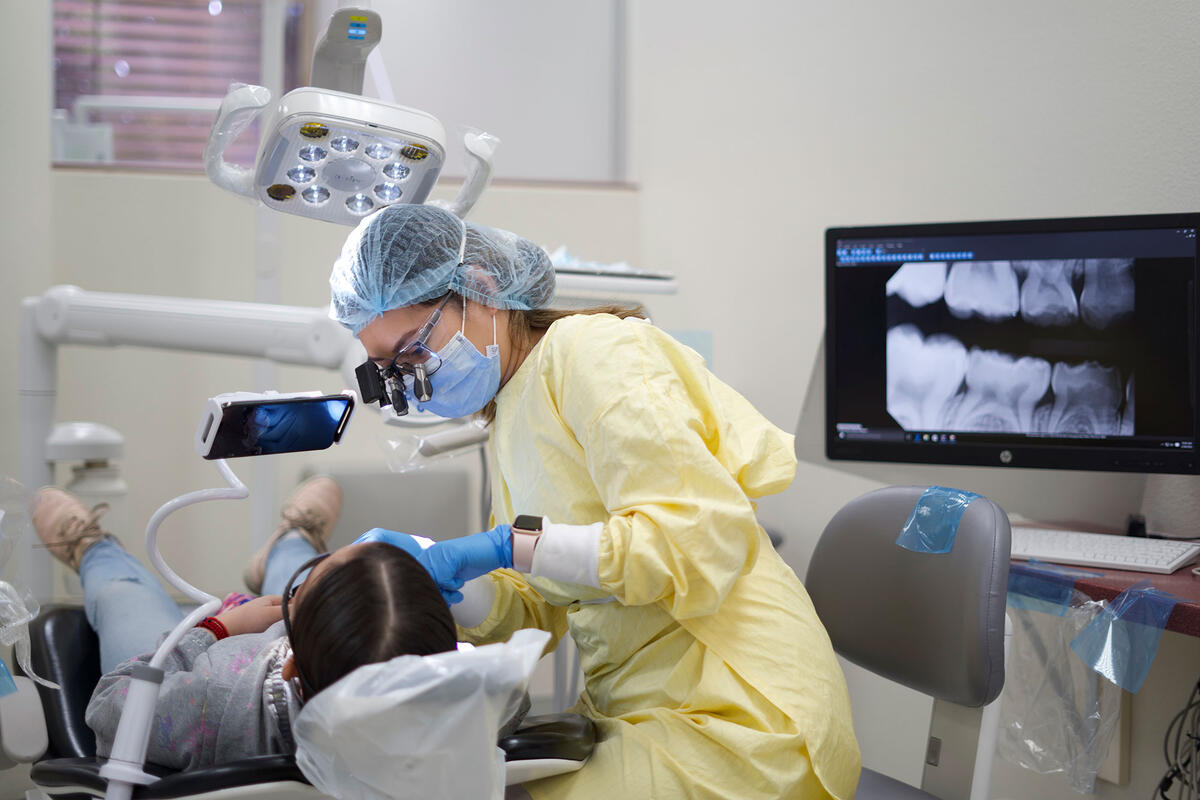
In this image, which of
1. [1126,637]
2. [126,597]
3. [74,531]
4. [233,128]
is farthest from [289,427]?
[1126,637]

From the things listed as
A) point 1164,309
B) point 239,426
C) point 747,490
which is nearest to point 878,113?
point 1164,309

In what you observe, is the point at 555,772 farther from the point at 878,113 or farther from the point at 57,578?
the point at 57,578

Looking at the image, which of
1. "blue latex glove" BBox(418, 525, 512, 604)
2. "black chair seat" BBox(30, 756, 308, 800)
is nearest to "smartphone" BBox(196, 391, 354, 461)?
"blue latex glove" BBox(418, 525, 512, 604)

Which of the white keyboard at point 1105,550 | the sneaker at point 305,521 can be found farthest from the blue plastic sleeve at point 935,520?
the sneaker at point 305,521

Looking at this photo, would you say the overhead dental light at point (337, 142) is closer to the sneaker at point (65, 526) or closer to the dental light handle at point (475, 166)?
the dental light handle at point (475, 166)

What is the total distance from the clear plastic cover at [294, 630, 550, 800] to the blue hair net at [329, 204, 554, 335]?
1.84ft

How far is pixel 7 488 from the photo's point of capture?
119 centimetres

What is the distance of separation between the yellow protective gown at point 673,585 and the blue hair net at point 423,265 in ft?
0.45

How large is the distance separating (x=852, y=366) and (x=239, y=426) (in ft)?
4.17

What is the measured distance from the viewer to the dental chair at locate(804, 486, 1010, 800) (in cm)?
121

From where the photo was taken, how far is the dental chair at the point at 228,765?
934 mm

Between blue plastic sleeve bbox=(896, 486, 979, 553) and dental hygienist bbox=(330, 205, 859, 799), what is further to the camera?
blue plastic sleeve bbox=(896, 486, 979, 553)

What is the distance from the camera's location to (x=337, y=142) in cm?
124

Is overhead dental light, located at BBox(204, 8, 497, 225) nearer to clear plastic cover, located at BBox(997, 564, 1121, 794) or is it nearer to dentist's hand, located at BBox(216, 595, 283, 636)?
dentist's hand, located at BBox(216, 595, 283, 636)
